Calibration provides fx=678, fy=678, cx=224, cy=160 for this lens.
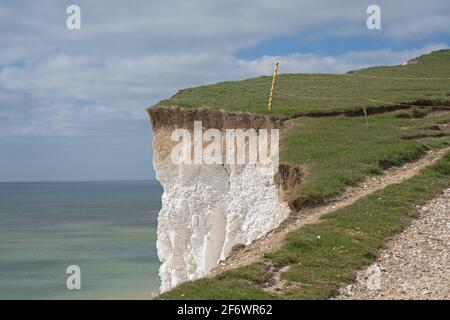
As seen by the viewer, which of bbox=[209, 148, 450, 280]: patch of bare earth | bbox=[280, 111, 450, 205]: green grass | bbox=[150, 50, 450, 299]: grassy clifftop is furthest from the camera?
bbox=[280, 111, 450, 205]: green grass

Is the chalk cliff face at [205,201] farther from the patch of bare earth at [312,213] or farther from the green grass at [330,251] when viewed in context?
the green grass at [330,251]

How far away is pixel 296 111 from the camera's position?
29.9m

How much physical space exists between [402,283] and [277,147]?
1298cm

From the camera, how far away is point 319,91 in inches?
1524

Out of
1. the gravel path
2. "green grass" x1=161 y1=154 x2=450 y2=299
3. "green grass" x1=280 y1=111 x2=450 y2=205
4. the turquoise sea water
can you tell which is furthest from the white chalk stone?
the turquoise sea water

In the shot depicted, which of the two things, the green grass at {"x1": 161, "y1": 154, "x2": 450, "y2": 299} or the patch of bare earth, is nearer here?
the green grass at {"x1": 161, "y1": 154, "x2": 450, "y2": 299}

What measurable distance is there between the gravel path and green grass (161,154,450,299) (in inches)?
10.9

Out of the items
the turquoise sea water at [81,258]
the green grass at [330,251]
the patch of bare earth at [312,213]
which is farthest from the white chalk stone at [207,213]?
the turquoise sea water at [81,258]

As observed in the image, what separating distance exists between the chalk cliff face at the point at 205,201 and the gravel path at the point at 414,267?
7295 mm

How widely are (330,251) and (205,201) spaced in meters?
13.5

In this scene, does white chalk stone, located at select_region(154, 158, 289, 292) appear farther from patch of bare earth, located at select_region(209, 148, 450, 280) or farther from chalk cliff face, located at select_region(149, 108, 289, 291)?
patch of bare earth, located at select_region(209, 148, 450, 280)

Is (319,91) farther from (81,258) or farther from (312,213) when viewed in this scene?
(81,258)

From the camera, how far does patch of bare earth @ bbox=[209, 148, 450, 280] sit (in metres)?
15.5

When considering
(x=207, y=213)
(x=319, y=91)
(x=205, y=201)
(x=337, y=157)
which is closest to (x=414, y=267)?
(x=337, y=157)
